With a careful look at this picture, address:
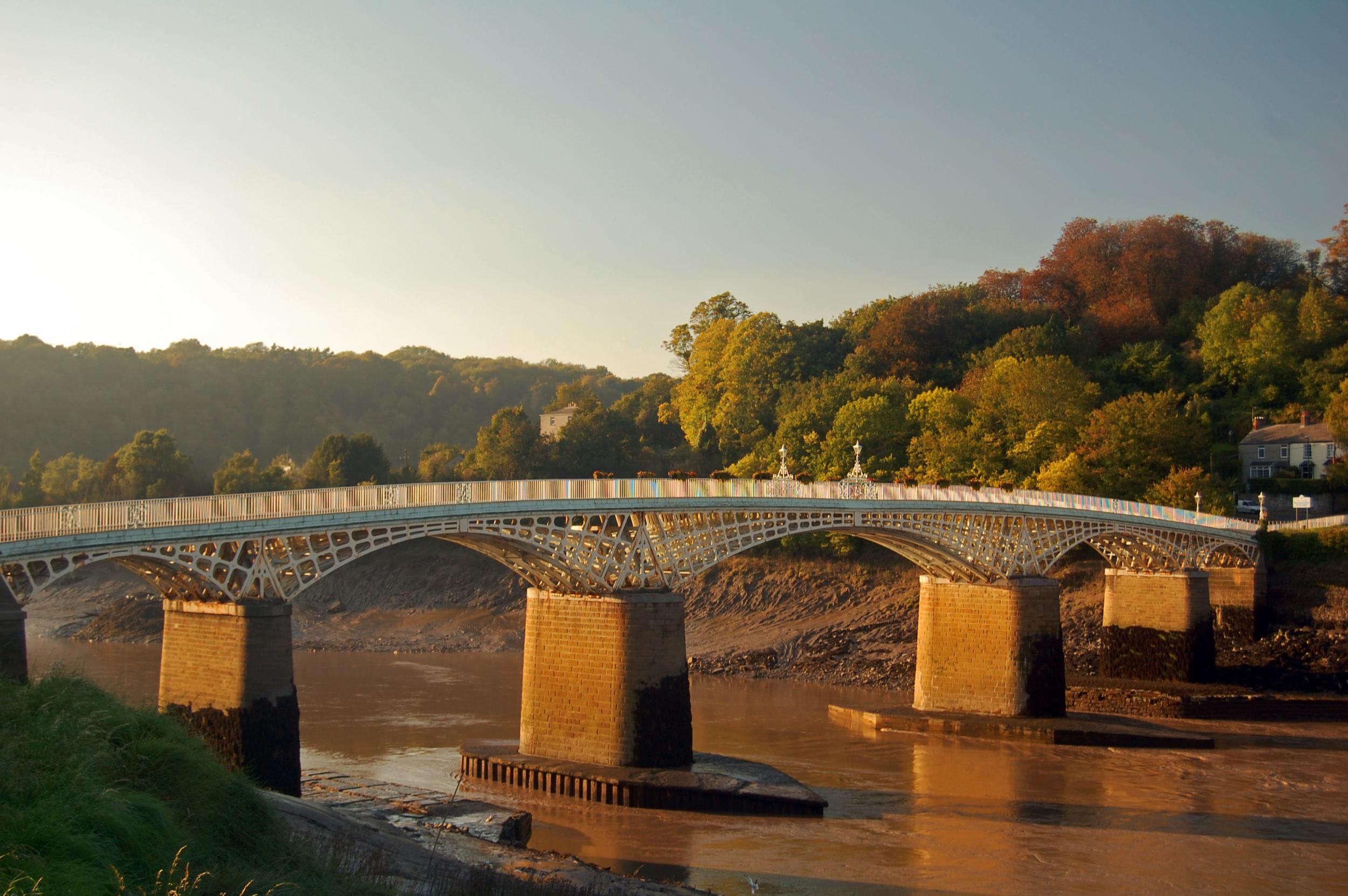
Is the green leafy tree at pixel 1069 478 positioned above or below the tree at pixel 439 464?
below

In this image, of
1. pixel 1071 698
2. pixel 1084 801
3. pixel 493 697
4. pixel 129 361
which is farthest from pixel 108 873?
pixel 129 361

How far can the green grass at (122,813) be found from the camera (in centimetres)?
1297

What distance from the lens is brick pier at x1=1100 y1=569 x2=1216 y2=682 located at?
54250mm

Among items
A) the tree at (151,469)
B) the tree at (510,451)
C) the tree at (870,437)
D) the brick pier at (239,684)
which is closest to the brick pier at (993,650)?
the brick pier at (239,684)

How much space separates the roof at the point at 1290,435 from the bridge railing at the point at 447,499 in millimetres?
24155

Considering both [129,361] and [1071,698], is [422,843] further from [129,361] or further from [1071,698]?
[129,361]

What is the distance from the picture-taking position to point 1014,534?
49719 millimetres

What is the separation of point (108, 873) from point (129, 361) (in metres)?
136

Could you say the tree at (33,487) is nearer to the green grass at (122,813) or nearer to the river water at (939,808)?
the river water at (939,808)

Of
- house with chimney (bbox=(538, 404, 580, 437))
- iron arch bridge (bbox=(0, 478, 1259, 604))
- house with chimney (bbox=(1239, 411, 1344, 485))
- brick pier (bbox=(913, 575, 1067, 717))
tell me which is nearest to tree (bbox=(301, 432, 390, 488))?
house with chimney (bbox=(538, 404, 580, 437))

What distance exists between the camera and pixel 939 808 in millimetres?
33250

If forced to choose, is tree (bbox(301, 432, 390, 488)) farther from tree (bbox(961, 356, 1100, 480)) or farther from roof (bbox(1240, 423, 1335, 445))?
roof (bbox(1240, 423, 1335, 445))

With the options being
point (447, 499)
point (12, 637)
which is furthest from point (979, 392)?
point (12, 637)

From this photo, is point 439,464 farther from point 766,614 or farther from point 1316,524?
point 1316,524
